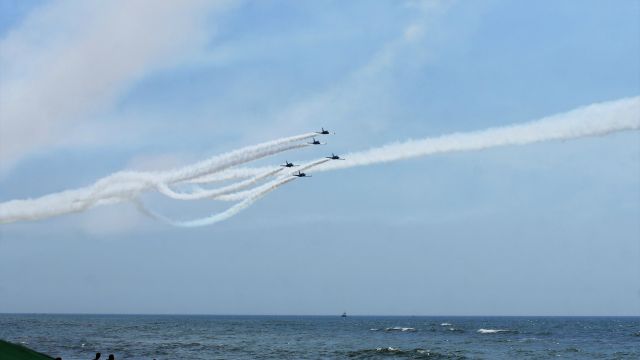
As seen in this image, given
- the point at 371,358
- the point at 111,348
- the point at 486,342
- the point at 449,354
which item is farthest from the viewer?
the point at 486,342

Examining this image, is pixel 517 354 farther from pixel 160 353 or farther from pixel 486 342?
pixel 160 353

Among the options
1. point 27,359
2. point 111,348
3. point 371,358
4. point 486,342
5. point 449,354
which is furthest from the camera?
point 486,342

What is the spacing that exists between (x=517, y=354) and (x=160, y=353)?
35.2 meters

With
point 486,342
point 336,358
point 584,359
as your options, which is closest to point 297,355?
point 336,358

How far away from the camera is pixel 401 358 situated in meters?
72.4

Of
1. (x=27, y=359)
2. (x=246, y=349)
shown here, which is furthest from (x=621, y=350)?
(x=27, y=359)

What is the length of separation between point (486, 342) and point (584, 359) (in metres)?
28.0

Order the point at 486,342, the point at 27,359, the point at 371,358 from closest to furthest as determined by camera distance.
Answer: the point at 27,359 → the point at 371,358 → the point at 486,342

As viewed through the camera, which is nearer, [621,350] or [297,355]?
[297,355]

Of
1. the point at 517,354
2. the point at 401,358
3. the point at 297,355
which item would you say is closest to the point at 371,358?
the point at 401,358

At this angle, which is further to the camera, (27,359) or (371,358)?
(371,358)

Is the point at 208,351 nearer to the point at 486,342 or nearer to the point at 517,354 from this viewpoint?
the point at 517,354

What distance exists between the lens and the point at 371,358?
71938mm

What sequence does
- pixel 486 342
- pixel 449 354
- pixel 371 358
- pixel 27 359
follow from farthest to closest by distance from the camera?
pixel 486 342
pixel 449 354
pixel 371 358
pixel 27 359
